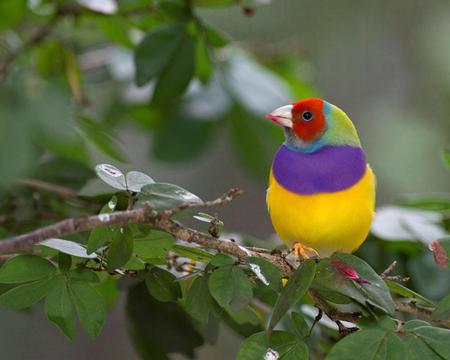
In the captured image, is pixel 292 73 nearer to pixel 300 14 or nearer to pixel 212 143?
pixel 212 143

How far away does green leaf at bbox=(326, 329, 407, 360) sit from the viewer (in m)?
0.87

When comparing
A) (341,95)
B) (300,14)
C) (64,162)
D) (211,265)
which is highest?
(211,265)

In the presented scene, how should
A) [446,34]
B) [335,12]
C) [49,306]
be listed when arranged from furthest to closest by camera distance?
1. [335,12]
2. [446,34]
3. [49,306]

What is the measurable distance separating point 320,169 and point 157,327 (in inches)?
13.8

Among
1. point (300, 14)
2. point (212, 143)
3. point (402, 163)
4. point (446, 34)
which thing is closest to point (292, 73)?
point (212, 143)

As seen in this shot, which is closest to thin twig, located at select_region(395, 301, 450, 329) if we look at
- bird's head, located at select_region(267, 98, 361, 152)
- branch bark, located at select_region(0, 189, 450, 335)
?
branch bark, located at select_region(0, 189, 450, 335)

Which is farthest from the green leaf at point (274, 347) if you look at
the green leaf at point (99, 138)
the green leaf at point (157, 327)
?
the green leaf at point (99, 138)

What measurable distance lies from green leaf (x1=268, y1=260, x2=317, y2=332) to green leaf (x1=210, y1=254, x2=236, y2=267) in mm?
75

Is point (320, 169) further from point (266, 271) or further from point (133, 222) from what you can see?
point (133, 222)

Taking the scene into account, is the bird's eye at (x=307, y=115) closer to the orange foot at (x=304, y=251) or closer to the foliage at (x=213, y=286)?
the orange foot at (x=304, y=251)

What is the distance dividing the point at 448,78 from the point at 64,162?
7.05 feet

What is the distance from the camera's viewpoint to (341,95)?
14.6 feet

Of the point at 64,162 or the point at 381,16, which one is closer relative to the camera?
the point at 64,162

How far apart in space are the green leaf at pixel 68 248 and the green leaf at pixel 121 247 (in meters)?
0.03
